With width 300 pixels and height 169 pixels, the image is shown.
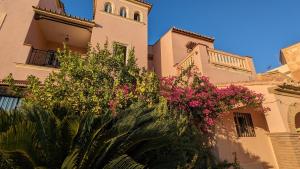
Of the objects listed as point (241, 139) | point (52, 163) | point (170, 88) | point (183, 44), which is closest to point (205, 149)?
point (170, 88)

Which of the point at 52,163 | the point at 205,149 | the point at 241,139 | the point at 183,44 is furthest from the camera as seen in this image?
the point at 183,44

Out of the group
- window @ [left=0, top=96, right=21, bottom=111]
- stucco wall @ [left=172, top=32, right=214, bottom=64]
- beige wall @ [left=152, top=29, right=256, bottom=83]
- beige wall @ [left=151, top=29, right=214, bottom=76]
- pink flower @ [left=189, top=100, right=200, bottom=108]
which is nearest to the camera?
window @ [left=0, top=96, right=21, bottom=111]

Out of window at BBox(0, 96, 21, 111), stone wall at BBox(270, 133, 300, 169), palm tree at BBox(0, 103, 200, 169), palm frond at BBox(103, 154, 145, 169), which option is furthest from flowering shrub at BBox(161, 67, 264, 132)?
window at BBox(0, 96, 21, 111)

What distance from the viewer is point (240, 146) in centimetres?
972

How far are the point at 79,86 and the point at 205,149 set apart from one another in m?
5.16

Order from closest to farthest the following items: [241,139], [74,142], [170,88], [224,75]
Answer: [74,142] < [170,88] < [241,139] < [224,75]

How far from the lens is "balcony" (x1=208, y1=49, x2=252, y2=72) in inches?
441

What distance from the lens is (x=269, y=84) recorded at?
9.00 m

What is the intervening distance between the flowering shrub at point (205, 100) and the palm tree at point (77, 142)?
403 centimetres

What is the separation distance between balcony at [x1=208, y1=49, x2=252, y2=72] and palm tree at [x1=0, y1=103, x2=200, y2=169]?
26.6 ft

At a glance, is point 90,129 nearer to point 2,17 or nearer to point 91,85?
point 91,85

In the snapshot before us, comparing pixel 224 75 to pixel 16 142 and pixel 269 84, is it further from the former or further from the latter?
pixel 16 142

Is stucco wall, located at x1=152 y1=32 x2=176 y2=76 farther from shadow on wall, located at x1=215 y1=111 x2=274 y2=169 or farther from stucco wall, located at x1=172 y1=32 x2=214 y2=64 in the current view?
shadow on wall, located at x1=215 y1=111 x2=274 y2=169

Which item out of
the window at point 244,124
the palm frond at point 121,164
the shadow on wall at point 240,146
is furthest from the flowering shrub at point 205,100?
the palm frond at point 121,164
